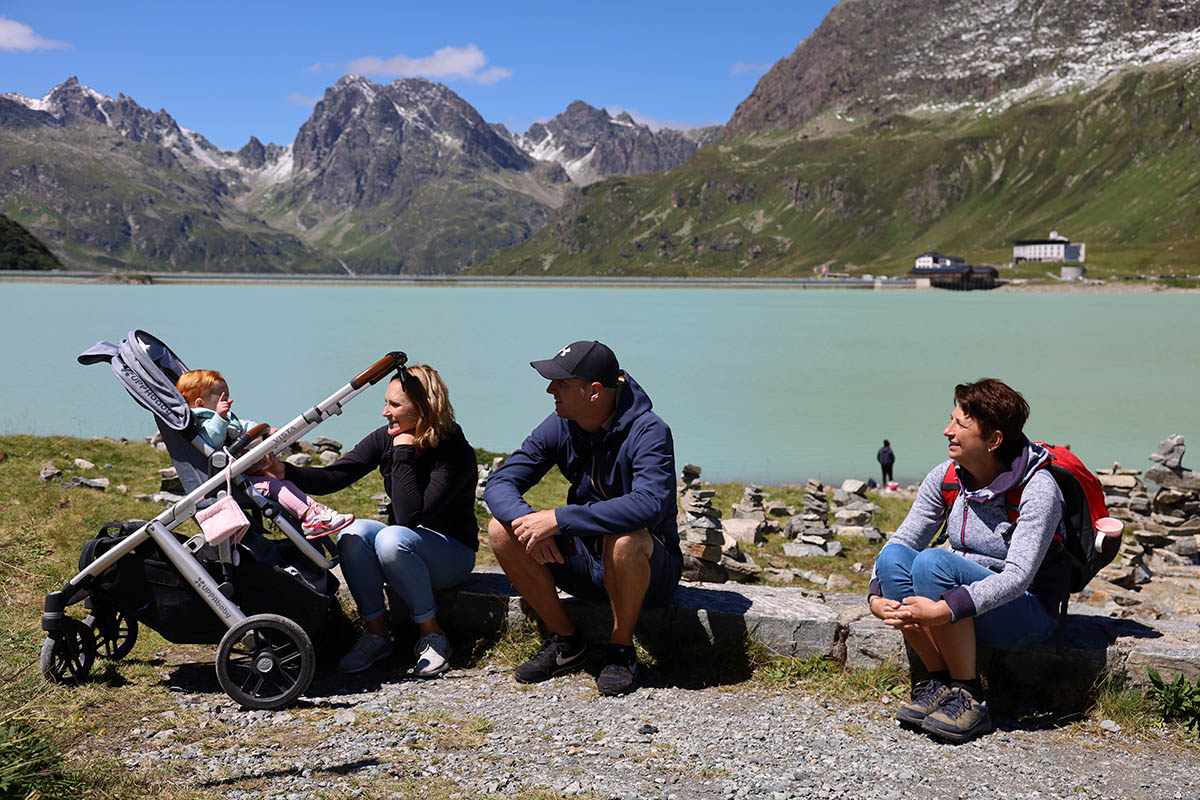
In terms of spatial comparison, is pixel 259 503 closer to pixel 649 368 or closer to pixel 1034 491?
pixel 1034 491

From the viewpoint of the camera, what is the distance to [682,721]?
586cm

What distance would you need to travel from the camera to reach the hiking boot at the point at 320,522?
6.70 meters

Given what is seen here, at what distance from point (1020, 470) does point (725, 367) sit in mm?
57832

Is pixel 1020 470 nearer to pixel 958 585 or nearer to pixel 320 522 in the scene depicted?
pixel 958 585

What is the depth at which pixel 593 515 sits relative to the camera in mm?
5941

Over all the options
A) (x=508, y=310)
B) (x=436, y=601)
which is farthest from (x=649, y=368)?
(x=508, y=310)

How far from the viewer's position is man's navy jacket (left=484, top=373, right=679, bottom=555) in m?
5.96

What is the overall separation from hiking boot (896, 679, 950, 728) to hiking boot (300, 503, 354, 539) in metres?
4.05

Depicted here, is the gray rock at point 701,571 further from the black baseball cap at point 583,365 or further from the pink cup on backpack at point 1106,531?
the pink cup on backpack at point 1106,531

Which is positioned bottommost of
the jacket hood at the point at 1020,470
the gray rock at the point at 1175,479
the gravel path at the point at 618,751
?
the gray rock at the point at 1175,479

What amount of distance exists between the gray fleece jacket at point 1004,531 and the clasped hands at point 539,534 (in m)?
2.16

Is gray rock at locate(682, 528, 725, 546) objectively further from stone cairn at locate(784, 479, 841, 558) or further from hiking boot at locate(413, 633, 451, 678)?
hiking boot at locate(413, 633, 451, 678)

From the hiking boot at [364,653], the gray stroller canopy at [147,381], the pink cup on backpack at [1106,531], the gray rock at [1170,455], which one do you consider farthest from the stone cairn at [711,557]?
the gray rock at [1170,455]

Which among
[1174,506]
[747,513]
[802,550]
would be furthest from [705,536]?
[1174,506]
